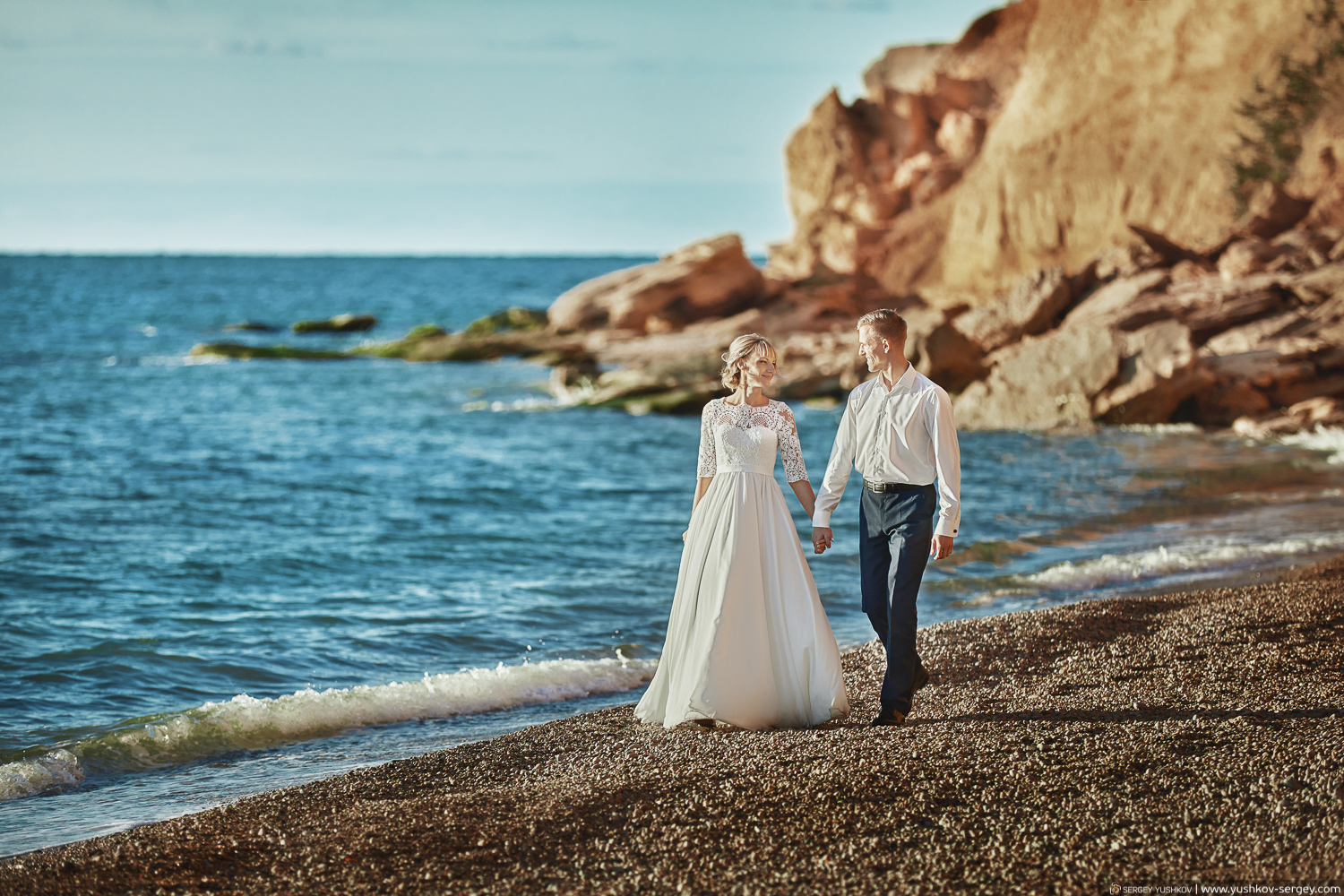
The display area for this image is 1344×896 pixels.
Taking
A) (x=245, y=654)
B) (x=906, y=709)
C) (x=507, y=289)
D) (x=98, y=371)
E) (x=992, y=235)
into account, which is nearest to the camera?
(x=906, y=709)

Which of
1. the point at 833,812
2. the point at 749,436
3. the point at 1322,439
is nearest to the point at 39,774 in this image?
the point at 749,436

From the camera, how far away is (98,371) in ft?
117

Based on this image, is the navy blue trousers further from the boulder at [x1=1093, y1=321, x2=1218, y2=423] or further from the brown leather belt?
the boulder at [x1=1093, y1=321, x2=1218, y2=423]

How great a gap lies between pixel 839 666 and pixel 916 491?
3.58ft

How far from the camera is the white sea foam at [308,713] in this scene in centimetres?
691

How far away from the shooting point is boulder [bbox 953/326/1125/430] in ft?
67.6

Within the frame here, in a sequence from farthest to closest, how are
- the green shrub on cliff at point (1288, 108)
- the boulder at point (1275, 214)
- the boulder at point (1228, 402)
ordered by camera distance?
1. the green shrub on cliff at point (1288, 108)
2. the boulder at point (1275, 214)
3. the boulder at point (1228, 402)

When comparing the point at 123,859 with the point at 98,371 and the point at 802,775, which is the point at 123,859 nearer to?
the point at 802,775

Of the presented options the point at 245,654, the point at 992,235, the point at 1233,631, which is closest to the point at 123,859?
the point at 245,654

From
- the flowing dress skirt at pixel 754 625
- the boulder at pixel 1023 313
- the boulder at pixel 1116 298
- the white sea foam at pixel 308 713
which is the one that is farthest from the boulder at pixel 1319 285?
the flowing dress skirt at pixel 754 625

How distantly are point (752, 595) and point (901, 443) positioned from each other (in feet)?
3.77

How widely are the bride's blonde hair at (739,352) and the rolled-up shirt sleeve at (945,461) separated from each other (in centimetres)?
89

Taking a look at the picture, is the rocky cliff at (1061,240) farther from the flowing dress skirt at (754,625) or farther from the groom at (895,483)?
the flowing dress skirt at (754,625)

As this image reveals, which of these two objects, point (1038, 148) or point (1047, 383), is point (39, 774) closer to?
point (1047, 383)
